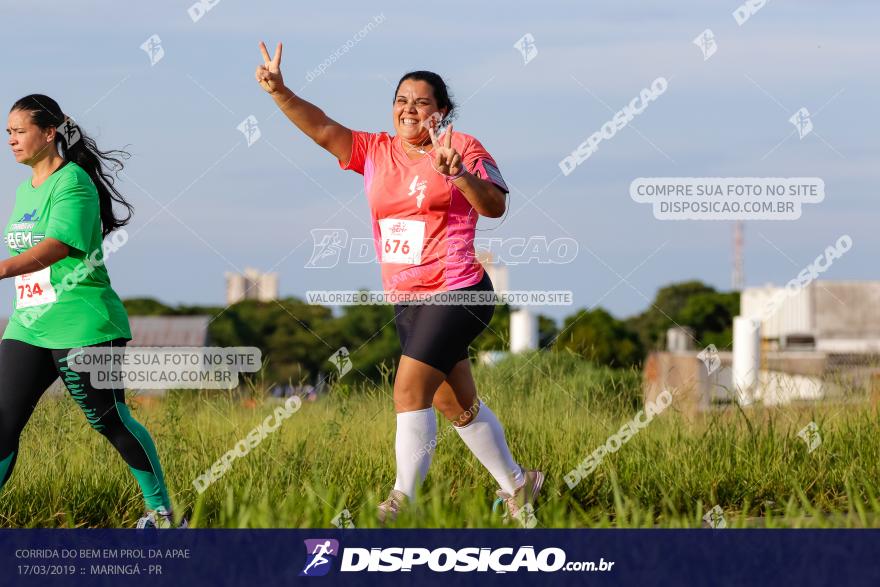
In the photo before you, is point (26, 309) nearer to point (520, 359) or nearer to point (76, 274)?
point (76, 274)

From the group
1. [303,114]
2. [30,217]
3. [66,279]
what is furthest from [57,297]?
[303,114]

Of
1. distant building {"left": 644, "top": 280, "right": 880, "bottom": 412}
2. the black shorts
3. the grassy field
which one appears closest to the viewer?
the black shorts

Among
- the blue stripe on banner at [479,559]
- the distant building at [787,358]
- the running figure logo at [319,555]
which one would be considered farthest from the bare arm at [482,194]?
the distant building at [787,358]

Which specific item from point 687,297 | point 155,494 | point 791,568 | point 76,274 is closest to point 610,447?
point 791,568

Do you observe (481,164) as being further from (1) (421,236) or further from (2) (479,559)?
(2) (479,559)

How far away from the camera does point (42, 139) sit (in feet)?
16.7

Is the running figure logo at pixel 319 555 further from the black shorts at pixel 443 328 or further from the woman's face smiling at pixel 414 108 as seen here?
the woman's face smiling at pixel 414 108

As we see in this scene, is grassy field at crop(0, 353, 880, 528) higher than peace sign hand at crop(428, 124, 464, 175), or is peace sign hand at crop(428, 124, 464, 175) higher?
peace sign hand at crop(428, 124, 464, 175)

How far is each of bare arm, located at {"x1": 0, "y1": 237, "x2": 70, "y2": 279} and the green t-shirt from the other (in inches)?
1.7

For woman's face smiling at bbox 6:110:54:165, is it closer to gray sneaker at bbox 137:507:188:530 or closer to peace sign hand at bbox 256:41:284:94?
peace sign hand at bbox 256:41:284:94

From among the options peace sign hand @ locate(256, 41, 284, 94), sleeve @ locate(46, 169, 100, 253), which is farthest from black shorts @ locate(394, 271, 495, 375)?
sleeve @ locate(46, 169, 100, 253)

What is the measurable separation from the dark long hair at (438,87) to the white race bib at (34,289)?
5.38 feet

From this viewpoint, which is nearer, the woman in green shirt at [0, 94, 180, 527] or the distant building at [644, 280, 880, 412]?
Answer: the woman in green shirt at [0, 94, 180, 527]

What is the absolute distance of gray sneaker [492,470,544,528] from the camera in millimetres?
5059
